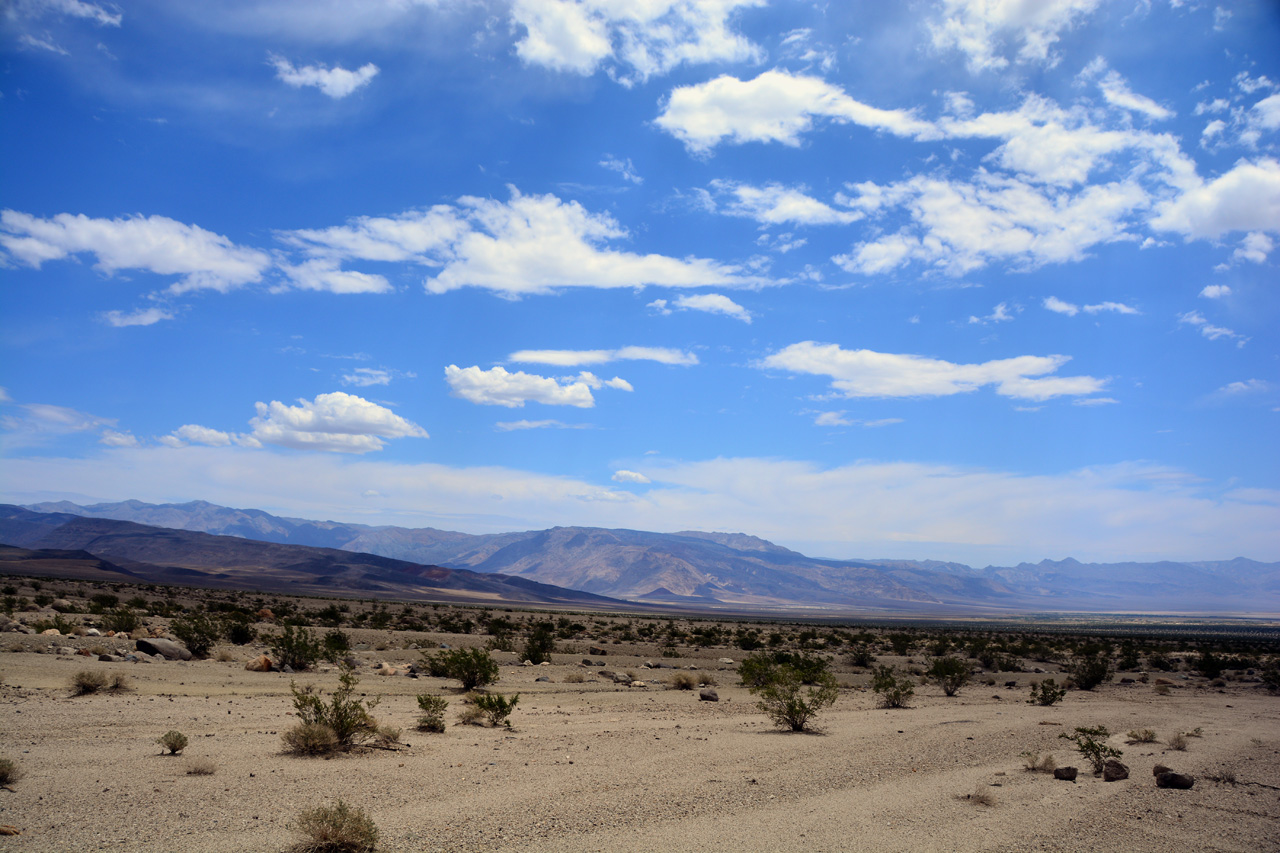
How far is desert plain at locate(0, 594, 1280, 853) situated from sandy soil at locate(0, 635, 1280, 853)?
0.15ft

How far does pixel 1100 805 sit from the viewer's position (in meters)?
10.2

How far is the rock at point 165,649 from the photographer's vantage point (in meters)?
21.4

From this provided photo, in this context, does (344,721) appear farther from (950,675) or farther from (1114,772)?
(950,675)

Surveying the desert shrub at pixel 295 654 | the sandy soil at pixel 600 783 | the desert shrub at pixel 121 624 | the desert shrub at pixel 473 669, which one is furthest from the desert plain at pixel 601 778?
the desert shrub at pixel 121 624

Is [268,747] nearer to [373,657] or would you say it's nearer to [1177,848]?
[1177,848]

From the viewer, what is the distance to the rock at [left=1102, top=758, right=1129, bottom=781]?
11.5 meters

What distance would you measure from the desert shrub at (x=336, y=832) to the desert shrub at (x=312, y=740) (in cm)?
393

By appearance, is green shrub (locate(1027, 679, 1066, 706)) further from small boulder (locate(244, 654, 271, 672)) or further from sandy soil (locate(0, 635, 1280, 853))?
small boulder (locate(244, 654, 271, 672))

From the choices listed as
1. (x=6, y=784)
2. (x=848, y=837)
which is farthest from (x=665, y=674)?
A: (x=6, y=784)

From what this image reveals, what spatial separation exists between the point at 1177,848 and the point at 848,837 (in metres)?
3.95

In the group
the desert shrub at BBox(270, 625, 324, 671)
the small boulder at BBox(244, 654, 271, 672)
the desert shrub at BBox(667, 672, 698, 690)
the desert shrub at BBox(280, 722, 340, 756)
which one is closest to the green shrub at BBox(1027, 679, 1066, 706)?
the desert shrub at BBox(667, 672, 698, 690)

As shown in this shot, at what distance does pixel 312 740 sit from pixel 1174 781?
43.7 feet

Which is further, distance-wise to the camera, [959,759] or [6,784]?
[959,759]

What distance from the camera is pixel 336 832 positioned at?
23.3 ft
